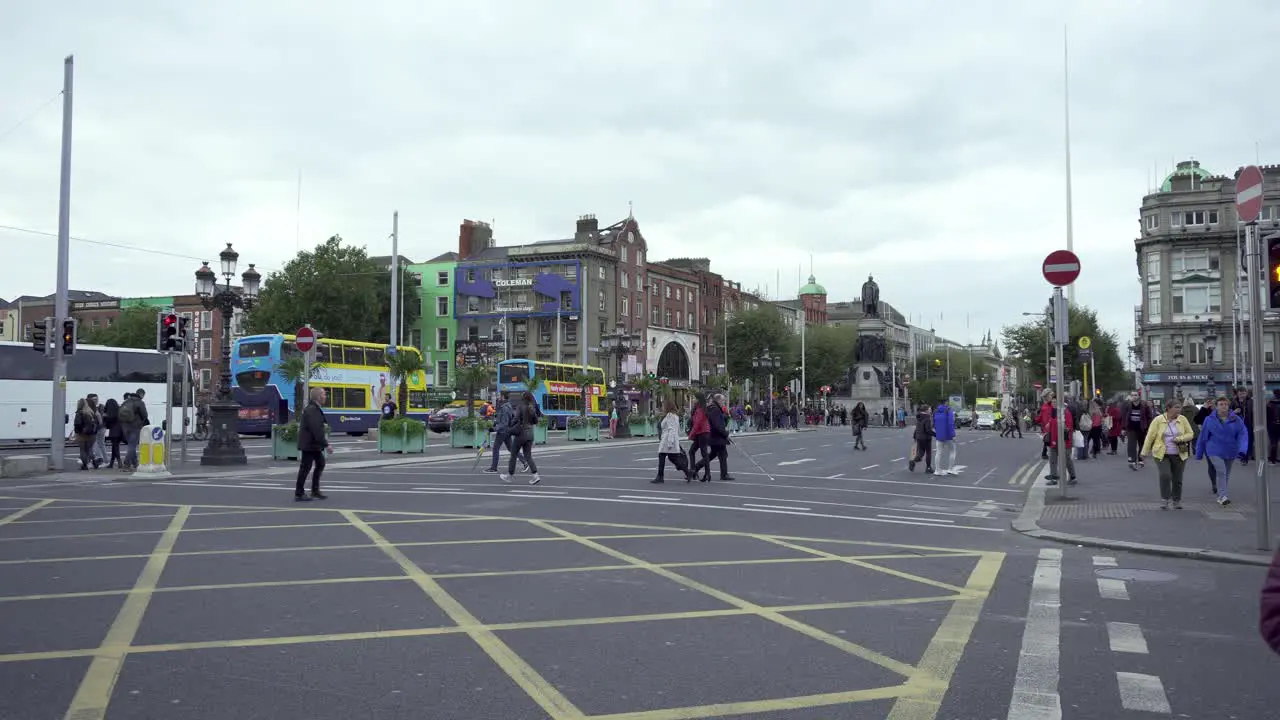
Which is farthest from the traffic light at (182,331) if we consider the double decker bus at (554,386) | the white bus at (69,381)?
the double decker bus at (554,386)

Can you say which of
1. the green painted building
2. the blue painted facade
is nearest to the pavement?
the blue painted facade

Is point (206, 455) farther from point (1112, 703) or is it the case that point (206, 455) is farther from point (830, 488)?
point (1112, 703)

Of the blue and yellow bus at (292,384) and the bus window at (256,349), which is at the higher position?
the bus window at (256,349)

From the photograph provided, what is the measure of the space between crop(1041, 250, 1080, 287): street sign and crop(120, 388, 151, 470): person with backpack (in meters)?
18.6

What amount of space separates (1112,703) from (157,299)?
360ft

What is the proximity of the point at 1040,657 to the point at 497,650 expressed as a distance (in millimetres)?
3161

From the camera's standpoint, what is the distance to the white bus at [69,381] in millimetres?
33062

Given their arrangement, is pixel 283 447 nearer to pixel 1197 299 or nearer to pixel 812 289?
pixel 1197 299

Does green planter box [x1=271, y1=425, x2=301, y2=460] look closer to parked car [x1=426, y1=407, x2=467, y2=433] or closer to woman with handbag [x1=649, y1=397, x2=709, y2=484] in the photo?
woman with handbag [x1=649, y1=397, x2=709, y2=484]

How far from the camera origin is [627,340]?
5438 cm

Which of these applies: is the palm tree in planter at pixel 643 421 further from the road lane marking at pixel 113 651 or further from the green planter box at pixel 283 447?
the road lane marking at pixel 113 651

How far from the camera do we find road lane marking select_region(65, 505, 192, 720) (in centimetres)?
505

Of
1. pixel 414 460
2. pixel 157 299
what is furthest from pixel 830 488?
pixel 157 299

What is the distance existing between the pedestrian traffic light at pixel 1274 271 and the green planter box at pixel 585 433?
3339cm
